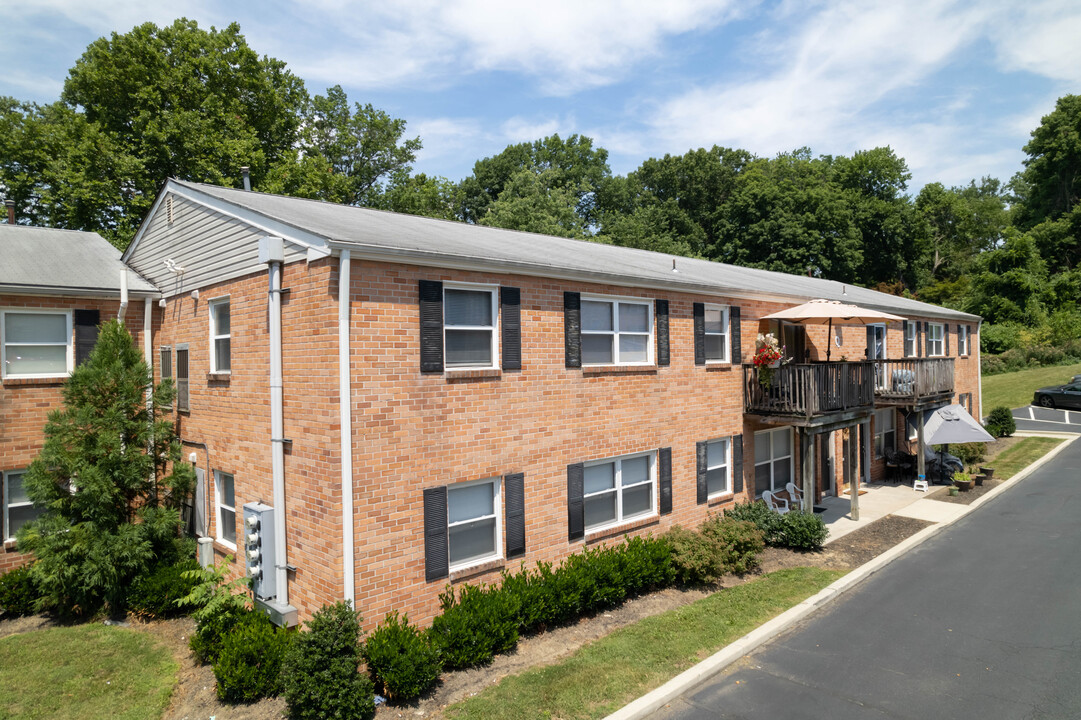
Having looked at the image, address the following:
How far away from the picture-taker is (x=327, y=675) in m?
7.25

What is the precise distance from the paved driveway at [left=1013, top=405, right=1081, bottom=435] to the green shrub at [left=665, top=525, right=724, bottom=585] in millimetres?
26649

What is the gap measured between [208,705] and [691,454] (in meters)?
9.54

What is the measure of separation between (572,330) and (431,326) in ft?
9.68

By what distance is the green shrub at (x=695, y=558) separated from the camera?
11.3 m

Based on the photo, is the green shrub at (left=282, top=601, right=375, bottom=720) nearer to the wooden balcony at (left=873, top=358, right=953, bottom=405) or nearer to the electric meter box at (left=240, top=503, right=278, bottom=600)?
the electric meter box at (left=240, top=503, right=278, bottom=600)

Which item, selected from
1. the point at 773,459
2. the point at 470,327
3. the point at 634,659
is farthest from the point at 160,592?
the point at 773,459

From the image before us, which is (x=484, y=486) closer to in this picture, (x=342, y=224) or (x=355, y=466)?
(x=355, y=466)

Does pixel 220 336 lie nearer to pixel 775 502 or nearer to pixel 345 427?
pixel 345 427

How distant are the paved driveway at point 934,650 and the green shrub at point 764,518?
2.13 metres

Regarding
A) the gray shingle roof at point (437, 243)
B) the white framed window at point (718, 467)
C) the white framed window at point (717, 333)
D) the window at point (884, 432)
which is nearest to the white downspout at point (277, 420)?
the gray shingle roof at point (437, 243)

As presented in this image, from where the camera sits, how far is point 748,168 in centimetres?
5959

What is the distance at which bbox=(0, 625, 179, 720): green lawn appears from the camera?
26.3 ft

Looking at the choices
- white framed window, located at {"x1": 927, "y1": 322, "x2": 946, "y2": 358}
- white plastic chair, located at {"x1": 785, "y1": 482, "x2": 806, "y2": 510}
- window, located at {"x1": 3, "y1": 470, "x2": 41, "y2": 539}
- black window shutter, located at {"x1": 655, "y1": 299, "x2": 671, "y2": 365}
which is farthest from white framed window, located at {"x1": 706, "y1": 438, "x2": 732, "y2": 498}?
white framed window, located at {"x1": 927, "y1": 322, "x2": 946, "y2": 358}

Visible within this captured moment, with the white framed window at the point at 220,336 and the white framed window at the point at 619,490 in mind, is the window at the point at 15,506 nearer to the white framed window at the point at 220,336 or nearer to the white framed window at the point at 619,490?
the white framed window at the point at 220,336
